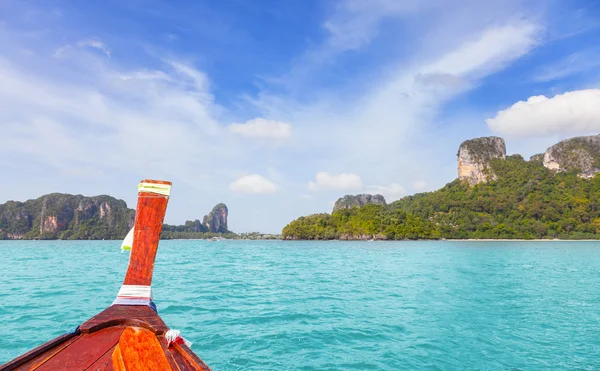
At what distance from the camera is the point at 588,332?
11.9 metres

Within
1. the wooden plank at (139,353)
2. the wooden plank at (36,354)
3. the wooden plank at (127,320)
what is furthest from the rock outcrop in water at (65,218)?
the wooden plank at (139,353)

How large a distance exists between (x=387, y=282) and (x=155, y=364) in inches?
876

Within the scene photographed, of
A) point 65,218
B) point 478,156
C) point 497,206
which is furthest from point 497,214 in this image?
point 65,218

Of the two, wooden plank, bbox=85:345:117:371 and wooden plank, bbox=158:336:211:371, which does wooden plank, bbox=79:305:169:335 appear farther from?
wooden plank, bbox=85:345:117:371

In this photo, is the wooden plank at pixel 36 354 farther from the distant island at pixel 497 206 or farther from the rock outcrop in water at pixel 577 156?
the rock outcrop in water at pixel 577 156

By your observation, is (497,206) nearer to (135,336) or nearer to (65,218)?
(135,336)

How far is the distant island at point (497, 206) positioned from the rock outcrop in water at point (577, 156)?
0.35 m

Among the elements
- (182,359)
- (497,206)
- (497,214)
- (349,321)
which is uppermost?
(497,206)

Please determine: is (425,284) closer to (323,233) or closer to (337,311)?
(337,311)

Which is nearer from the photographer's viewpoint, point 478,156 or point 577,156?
point 577,156

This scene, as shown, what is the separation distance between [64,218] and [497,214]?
20237cm

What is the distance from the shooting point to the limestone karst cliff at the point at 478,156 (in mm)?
168300

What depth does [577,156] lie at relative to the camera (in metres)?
152

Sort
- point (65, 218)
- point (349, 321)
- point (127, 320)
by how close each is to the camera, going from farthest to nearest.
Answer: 1. point (65, 218)
2. point (349, 321)
3. point (127, 320)
